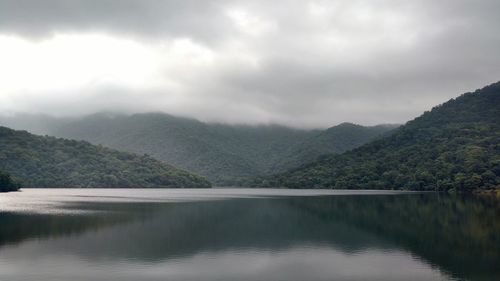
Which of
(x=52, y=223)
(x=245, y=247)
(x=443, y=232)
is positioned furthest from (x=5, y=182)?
(x=443, y=232)

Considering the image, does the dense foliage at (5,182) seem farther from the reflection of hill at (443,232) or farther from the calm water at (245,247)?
the reflection of hill at (443,232)

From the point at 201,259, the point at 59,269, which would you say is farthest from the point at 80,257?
the point at 201,259

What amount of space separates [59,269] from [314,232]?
40772 mm

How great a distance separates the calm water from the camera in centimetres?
4400

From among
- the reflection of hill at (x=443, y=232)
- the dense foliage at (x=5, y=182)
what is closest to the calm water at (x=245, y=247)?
the reflection of hill at (x=443, y=232)

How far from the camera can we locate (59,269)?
1747 inches

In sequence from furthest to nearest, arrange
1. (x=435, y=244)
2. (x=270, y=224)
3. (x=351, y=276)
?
1. (x=270, y=224)
2. (x=435, y=244)
3. (x=351, y=276)

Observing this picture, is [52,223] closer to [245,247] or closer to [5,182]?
Result: [245,247]

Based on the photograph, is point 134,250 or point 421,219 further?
point 421,219

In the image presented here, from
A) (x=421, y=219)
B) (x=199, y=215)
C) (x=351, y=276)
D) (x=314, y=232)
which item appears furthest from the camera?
(x=199, y=215)

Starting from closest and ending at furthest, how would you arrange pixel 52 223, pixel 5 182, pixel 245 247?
pixel 245 247 < pixel 52 223 < pixel 5 182

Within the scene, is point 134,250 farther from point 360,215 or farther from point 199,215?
point 360,215

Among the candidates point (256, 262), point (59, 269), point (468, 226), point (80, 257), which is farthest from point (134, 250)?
point (468, 226)

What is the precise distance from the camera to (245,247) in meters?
58.8
